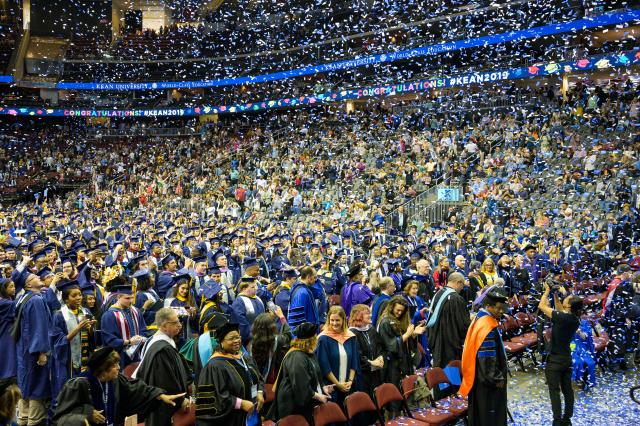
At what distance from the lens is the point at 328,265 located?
10.7 meters

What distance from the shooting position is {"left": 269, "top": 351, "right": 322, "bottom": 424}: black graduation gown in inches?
198

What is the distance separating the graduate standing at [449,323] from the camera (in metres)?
7.01

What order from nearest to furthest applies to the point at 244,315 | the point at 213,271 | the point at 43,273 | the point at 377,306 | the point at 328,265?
the point at 244,315
the point at 377,306
the point at 213,271
the point at 43,273
the point at 328,265

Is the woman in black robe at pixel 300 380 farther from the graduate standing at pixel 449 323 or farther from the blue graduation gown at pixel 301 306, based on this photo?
the graduate standing at pixel 449 323

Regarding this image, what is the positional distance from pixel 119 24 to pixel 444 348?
4215 centimetres

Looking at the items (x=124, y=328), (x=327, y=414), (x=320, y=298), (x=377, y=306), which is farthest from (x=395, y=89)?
(x=327, y=414)

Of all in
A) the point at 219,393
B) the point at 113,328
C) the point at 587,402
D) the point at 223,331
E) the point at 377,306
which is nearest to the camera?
the point at 219,393

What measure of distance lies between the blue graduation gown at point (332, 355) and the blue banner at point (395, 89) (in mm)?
17246

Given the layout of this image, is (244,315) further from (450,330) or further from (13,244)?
(13,244)

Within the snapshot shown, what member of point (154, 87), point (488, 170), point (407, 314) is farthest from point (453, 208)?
point (154, 87)

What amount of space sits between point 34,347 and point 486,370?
4.19m

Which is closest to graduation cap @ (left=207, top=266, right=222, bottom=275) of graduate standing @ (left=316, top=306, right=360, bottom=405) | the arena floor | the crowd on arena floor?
the crowd on arena floor

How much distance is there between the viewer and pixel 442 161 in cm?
2072

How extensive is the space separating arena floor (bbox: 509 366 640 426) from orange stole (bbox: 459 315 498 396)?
50.8 inches
